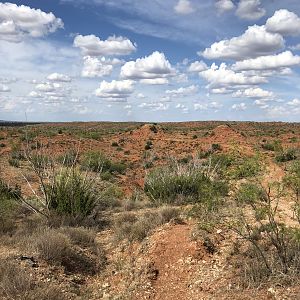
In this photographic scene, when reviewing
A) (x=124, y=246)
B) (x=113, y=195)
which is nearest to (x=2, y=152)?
(x=113, y=195)

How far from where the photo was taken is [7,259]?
719 centimetres

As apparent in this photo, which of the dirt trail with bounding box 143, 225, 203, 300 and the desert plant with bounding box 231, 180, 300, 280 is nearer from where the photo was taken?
the desert plant with bounding box 231, 180, 300, 280

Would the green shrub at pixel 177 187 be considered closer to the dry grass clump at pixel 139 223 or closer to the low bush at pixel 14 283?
the dry grass clump at pixel 139 223

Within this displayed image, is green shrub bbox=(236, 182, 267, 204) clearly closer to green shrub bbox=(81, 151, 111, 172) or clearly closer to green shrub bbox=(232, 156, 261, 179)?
green shrub bbox=(232, 156, 261, 179)

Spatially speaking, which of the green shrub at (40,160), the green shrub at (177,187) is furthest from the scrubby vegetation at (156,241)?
the green shrub at (40,160)

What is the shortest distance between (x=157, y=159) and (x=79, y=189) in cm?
2048

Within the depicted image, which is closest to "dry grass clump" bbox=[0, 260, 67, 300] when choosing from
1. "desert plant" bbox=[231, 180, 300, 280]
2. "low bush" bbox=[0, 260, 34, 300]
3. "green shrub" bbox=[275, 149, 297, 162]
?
"low bush" bbox=[0, 260, 34, 300]

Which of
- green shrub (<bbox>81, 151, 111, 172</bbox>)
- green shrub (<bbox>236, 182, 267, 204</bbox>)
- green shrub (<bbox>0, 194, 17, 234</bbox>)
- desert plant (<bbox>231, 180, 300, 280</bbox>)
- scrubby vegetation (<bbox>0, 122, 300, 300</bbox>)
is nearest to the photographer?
desert plant (<bbox>231, 180, 300, 280</bbox>)

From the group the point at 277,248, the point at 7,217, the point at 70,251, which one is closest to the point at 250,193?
the point at 277,248

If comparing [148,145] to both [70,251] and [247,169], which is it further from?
[247,169]

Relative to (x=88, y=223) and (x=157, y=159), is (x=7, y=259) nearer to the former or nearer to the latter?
(x=88, y=223)

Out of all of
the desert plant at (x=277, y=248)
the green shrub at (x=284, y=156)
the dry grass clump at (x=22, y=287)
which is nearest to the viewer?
the dry grass clump at (x=22, y=287)

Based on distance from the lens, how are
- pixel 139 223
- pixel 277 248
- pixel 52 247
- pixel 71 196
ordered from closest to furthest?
1. pixel 277 248
2. pixel 52 247
3. pixel 139 223
4. pixel 71 196

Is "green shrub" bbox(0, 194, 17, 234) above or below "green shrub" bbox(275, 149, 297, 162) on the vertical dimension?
below
